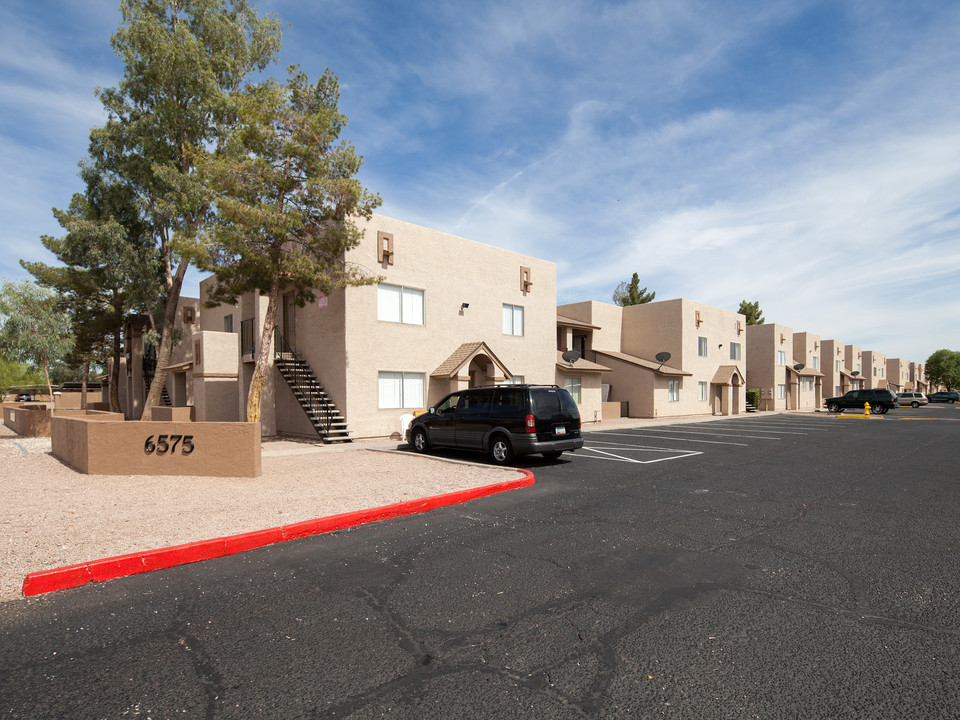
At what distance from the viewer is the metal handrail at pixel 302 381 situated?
1750 cm

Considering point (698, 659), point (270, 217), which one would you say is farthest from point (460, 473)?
point (270, 217)

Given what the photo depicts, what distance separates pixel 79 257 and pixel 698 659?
26.4 meters

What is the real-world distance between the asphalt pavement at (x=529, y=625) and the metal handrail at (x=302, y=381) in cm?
1087

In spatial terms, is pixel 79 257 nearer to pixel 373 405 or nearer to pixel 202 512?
pixel 373 405

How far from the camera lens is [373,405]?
1814 centimetres

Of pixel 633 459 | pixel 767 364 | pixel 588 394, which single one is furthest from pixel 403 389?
pixel 767 364

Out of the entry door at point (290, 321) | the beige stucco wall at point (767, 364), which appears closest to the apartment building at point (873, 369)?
the beige stucco wall at point (767, 364)

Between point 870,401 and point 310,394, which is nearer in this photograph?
point 310,394

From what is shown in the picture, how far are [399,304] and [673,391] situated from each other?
853 inches

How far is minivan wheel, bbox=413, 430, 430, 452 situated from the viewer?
569 inches

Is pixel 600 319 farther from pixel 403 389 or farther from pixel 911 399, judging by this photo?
pixel 911 399

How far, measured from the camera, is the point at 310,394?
18328mm

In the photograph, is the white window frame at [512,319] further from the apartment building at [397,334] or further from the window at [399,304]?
the window at [399,304]

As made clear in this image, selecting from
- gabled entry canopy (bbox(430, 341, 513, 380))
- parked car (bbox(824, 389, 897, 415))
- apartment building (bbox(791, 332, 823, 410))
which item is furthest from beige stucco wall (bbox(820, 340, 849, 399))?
gabled entry canopy (bbox(430, 341, 513, 380))
